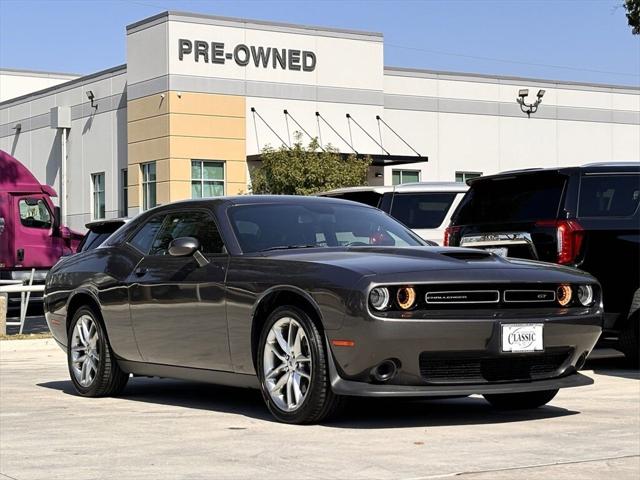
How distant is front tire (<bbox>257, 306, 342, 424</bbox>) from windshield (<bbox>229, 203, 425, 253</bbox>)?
2.69 feet

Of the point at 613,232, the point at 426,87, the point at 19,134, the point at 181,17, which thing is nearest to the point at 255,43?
the point at 181,17

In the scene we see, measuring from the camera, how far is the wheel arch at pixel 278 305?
311 inches

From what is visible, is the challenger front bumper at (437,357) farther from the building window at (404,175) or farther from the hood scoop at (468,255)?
the building window at (404,175)

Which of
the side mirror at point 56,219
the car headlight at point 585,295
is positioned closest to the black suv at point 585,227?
the car headlight at point 585,295

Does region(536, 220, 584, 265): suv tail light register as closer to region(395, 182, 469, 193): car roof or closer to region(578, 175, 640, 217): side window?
region(578, 175, 640, 217): side window

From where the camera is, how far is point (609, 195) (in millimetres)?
11859

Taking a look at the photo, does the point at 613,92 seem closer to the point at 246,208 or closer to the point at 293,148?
the point at 293,148

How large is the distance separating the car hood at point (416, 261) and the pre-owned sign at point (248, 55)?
36295 millimetres

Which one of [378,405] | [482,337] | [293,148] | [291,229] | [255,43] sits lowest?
[378,405]

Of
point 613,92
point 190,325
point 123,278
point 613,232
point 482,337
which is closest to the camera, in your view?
point 482,337

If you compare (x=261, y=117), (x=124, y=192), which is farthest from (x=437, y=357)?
(x=124, y=192)

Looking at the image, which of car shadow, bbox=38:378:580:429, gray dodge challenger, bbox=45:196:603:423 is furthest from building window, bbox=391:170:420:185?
gray dodge challenger, bbox=45:196:603:423

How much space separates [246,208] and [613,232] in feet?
12.8

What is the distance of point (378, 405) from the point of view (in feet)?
30.1
